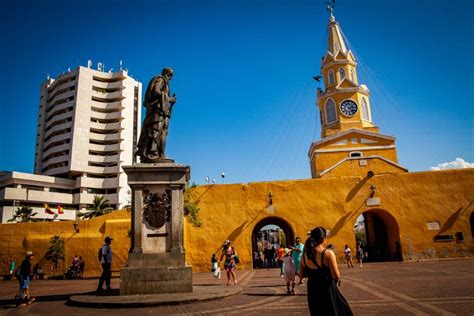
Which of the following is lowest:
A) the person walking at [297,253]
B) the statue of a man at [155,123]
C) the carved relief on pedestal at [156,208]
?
the person walking at [297,253]

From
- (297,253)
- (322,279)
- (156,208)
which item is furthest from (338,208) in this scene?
(322,279)

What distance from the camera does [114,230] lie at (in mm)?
21781

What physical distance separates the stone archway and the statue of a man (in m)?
17.3

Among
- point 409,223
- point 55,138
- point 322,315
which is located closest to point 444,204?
point 409,223

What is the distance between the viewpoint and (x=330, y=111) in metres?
33.0

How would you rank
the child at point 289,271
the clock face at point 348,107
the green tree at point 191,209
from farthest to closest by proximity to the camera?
the clock face at point 348,107
the green tree at point 191,209
the child at point 289,271

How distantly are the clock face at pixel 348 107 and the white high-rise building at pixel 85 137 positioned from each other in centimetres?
4404

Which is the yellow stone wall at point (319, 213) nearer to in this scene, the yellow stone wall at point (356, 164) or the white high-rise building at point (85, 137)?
the yellow stone wall at point (356, 164)

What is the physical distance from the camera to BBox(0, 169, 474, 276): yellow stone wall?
69.3 ft

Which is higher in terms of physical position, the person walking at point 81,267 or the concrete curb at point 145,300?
the concrete curb at point 145,300

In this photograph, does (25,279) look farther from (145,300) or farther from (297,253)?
(297,253)

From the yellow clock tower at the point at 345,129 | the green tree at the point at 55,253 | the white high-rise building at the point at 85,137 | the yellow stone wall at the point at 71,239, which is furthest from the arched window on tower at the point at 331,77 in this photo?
the white high-rise building at the point at 85,137

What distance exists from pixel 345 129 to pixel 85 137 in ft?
168

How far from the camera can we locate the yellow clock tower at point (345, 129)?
28781mm
